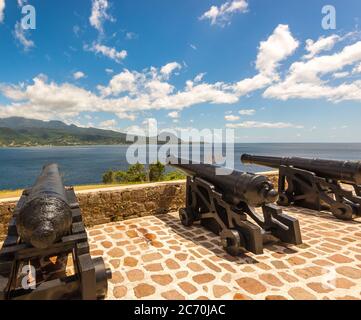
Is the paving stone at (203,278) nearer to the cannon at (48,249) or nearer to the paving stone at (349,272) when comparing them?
the cannon at (48,249)

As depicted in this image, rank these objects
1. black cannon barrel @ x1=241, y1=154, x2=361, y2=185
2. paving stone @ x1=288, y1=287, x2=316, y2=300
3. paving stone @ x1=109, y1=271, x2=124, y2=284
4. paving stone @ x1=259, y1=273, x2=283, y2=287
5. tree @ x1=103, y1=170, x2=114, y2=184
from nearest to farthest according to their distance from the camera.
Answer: paving stone @ x1=288, y1=287, x2=316, y2=300
paving stone @ x1=259, y1=273, x2=283, y2=287
paving stone @ x1=109, y1=271, x2=124, y2=284
black cannon barrel @ x1=241, y1=154, x2=361, y2=185
tree @ x1=103, y1=170, x2=114, y2=184

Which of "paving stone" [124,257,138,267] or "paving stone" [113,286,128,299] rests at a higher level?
"paving stone" [124,257,138,267]

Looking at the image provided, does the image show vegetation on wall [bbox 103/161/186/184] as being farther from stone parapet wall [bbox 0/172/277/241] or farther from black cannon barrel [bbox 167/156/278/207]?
black cannon barrel [bbox 167/156/278/207]

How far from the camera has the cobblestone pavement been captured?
111 inches

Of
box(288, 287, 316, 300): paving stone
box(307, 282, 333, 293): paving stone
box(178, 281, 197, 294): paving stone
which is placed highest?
box(307, 282, 333, 293): paving stone

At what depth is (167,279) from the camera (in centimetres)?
310

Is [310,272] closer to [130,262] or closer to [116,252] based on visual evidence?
[130,262]

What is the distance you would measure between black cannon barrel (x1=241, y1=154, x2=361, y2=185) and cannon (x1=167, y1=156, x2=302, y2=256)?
227cm

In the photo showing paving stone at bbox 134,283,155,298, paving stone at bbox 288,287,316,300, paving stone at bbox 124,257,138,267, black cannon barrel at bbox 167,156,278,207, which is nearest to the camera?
paving stone at bbox 288,287,316,300

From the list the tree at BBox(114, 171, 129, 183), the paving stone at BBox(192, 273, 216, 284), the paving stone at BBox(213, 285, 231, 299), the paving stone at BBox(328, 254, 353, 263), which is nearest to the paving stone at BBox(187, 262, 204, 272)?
the paving stone at BBox(192, 273, 216, 284)

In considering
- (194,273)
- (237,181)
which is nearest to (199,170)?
(237,181)

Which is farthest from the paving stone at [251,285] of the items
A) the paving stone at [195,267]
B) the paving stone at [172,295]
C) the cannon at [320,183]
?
the cannon at [320,183]

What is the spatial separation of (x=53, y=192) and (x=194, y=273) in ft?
6.73

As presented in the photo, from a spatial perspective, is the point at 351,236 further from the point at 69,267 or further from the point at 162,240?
the point at 69,267
